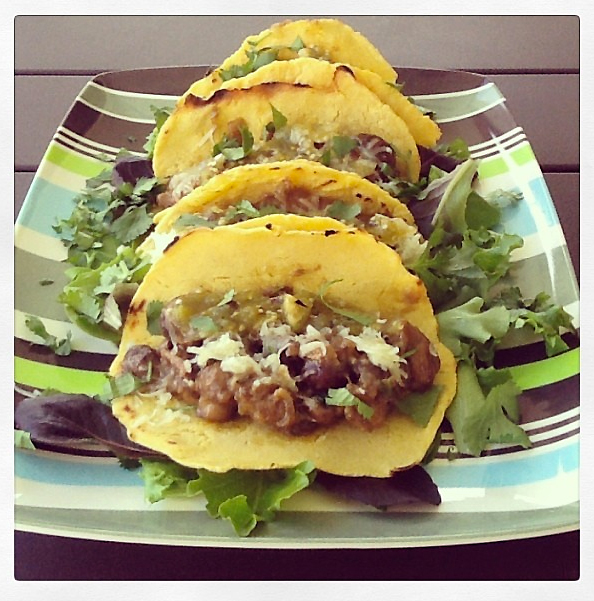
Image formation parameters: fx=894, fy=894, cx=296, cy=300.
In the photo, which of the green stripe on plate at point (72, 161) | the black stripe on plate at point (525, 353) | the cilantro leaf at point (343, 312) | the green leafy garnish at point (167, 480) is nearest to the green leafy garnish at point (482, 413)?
the black stripe on plate at point (525, 353)

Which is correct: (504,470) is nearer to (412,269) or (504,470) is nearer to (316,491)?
(316,491)

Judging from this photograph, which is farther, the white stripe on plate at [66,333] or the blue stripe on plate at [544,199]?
the blue stripe on plate at [544,199]

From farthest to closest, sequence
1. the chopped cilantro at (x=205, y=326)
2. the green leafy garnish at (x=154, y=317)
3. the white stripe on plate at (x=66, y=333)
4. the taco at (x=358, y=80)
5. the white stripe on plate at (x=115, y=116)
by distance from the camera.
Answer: the white stripe on plate at (x=115, y=116)
the taco at (x=358, y=80)
the white stripe on plate at (x=66, y=333)
the green leafy garnish at (x=154, y=317)
the chopped cilantro at (x=205, y=326)

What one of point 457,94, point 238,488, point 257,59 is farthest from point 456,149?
point 238,488

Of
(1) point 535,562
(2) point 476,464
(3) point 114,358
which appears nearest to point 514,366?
(2) point 476,464

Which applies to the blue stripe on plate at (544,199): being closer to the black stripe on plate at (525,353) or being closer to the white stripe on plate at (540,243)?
the white stripe on plate at (540,243)

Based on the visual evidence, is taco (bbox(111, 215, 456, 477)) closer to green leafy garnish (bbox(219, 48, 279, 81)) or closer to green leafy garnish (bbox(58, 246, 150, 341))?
green leafy garnish (bbox(58, 246, 150, 341))
